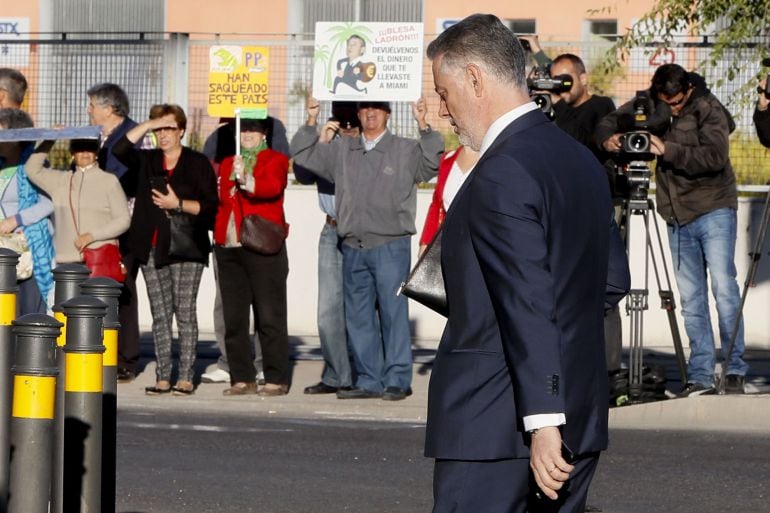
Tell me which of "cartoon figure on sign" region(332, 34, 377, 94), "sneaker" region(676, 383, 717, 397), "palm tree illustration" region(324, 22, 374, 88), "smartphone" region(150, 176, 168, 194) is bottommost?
"sneaker" region(676, 383, 717, 397)

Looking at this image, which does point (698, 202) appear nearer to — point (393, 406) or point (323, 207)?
point (393, 406)

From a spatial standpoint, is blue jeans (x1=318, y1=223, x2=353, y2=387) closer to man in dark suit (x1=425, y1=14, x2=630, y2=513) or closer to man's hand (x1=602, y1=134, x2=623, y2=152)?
man's hand (x1=602, y1=134, x2=623, y2=152)

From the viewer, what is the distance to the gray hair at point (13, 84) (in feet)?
40.9

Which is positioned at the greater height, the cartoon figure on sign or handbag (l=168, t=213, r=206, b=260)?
the cartoon figure on sign

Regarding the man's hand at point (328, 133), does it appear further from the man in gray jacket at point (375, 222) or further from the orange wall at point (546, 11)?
the orange wall at point (546, 11)

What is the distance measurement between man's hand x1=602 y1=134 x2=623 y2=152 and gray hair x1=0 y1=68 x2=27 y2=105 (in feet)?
14.8

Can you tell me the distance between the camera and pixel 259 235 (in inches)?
462

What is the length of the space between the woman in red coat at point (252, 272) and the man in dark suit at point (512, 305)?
23.8ft

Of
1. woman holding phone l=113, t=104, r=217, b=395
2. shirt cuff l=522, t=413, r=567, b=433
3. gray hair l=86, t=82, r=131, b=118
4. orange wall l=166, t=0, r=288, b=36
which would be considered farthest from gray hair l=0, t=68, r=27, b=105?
orange wall l=166, t=0, r=288, b=36

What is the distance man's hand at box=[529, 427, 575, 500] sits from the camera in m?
4.24

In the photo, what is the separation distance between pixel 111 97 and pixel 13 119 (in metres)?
1.13

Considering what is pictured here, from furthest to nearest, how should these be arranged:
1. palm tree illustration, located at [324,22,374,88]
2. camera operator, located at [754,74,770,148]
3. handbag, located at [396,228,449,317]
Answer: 1. palm tree illustration, located at [324,22,374,88]
2. camera operator, located at [754,74,770,148]
3. handbag, located at [396,228,449,317]

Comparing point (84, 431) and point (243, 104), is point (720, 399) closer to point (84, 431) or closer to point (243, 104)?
point (243, 104)

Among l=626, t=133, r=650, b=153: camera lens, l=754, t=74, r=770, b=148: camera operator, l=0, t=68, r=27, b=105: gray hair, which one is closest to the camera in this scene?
l=626, t=133, r=650, b=153: camera lens
